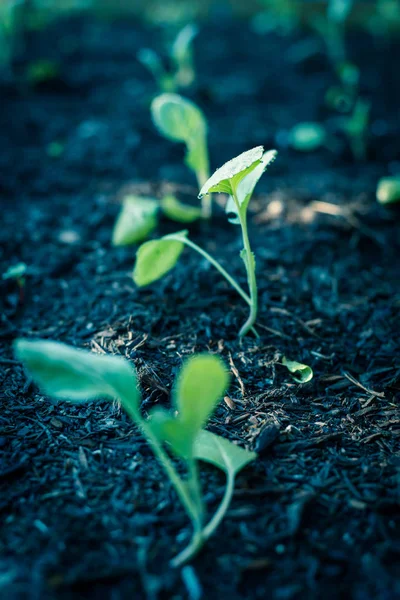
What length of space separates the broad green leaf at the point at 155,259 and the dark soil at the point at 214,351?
0.14 metres

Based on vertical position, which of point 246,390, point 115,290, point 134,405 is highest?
point 134,405

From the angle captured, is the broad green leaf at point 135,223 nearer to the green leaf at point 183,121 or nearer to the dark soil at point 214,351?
the dark soil at point 214,351

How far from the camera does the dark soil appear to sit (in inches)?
35.1

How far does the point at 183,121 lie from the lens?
1655mm

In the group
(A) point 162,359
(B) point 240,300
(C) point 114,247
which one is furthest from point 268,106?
(A) point 162,359

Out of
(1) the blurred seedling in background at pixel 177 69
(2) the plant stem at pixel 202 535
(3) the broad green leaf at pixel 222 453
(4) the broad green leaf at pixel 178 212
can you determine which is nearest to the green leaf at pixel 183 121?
(4) the broad green leaf at pixel 178 212

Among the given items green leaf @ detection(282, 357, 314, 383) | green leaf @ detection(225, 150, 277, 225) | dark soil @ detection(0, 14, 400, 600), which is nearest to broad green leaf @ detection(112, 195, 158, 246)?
dark soil @ detection(0, 14, 400, 600)

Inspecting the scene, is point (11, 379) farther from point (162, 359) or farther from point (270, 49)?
point (270, 49)

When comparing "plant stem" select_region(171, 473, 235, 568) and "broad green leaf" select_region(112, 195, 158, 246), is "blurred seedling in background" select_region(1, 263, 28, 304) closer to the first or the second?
"broad green leaf" select_region(112, 195, 158, 246)

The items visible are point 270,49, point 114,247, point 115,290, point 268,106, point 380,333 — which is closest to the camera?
point 380,333

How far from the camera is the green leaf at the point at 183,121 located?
162 centimetres

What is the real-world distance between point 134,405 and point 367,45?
3.13 m

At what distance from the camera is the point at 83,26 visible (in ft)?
11.7

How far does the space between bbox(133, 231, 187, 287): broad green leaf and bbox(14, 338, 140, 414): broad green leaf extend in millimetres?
493
